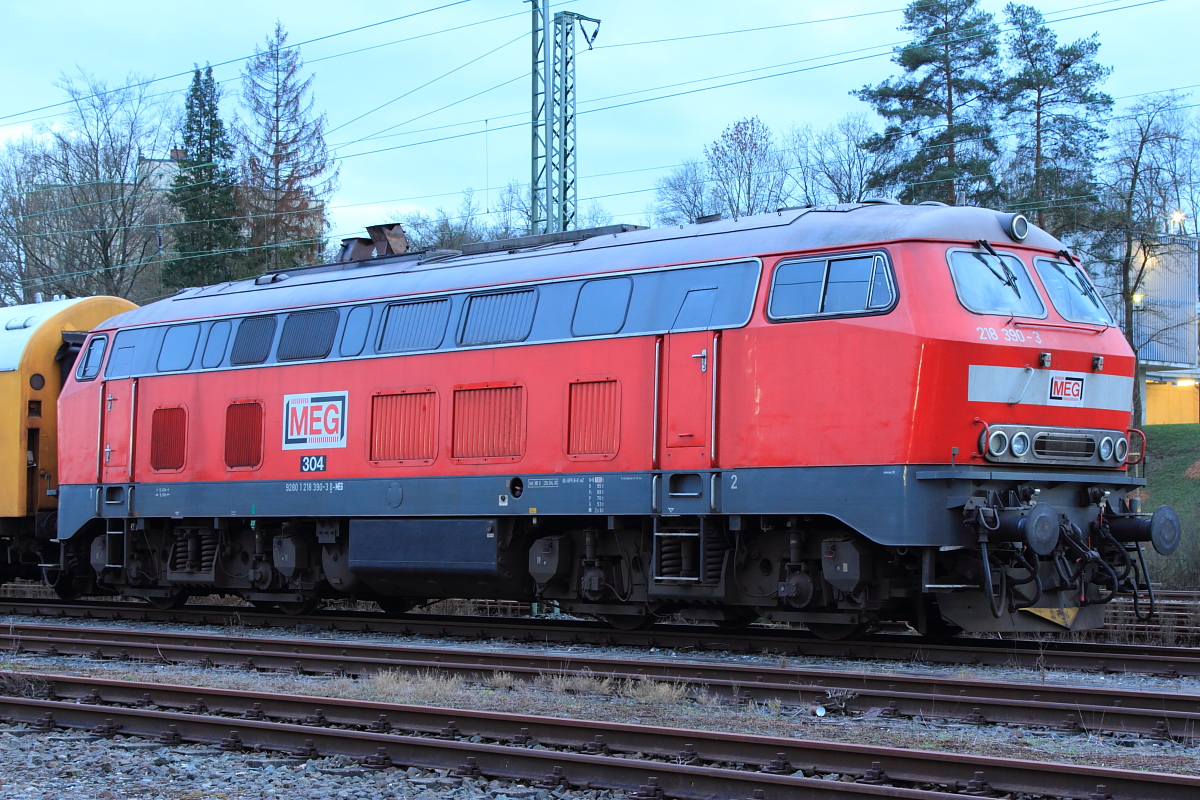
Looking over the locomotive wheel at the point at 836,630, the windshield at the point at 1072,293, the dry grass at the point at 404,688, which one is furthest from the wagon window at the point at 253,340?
the windshield at the point at 1072,293

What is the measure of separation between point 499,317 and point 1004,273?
18.0 ft

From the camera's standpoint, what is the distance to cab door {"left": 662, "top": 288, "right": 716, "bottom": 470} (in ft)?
39.3

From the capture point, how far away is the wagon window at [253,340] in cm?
1605

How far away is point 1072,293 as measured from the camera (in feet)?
39.5

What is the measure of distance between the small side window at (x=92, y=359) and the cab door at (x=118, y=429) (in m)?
0.50

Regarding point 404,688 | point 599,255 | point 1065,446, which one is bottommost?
point 404,688

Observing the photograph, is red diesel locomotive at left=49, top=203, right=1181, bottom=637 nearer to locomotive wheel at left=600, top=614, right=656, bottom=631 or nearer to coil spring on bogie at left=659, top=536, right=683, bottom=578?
coil spring on bogie at left=659, top=536, right=683, bottom=578

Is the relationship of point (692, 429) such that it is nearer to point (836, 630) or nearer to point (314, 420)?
point (836, 630)

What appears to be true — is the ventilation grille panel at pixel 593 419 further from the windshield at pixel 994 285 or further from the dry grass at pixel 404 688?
the windshield at pixel 994 285

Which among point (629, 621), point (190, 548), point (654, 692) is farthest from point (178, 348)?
point (654, 692)

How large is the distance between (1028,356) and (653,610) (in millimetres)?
4676

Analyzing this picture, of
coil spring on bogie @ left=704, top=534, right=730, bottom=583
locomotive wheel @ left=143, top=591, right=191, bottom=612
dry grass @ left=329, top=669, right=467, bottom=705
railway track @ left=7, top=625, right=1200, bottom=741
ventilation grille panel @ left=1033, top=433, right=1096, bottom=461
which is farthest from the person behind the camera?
locomotive wheel @ left=143, top=591, right=191, bottom=612

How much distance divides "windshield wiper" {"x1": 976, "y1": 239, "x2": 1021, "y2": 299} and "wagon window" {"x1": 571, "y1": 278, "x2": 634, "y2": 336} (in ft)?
11.5

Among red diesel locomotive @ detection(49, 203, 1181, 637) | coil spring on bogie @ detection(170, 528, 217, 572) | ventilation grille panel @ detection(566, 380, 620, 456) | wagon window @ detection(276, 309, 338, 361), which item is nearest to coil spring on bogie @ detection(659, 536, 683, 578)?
red diesel locomotive @ detection(49, 203, 1181, 637)
